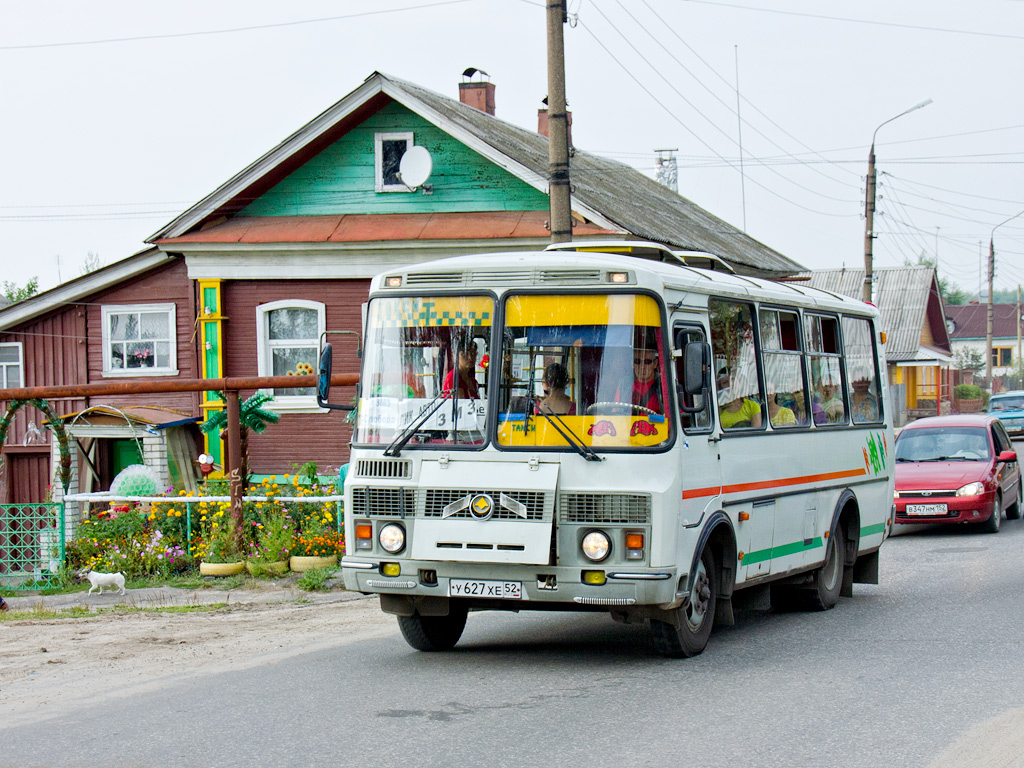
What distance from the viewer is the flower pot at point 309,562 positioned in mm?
13695

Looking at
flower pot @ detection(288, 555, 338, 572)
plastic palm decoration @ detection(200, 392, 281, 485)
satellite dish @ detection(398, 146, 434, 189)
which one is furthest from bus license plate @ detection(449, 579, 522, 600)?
satellite dish @ detection(398, 146, 434, 189)

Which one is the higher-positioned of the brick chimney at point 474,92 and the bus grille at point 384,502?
the brick chimney at point 474,92

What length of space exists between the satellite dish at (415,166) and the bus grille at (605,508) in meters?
13.9

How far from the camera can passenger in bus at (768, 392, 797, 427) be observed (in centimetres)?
979

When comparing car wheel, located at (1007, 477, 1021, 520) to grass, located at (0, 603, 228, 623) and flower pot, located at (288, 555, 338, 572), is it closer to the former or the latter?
flower pot, located at (288, 555, 338, 572)

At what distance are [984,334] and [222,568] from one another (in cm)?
9958

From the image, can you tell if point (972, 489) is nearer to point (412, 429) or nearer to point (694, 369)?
point (694, 369)

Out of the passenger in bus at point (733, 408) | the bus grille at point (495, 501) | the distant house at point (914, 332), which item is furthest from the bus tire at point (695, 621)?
the distant house at point (914, 332)

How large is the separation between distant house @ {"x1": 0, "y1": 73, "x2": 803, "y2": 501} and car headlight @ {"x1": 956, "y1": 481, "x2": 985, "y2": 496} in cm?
647

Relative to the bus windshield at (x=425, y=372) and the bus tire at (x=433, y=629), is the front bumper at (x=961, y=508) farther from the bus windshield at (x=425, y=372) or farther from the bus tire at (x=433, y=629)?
the bus windshield at (x=425, y=372)

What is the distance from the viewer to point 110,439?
2317cm

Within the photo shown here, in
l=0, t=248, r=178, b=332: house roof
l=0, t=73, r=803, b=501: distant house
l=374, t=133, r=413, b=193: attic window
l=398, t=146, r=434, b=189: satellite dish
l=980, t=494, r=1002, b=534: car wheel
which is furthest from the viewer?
l=0, t=248, r=178, b=332: house roof

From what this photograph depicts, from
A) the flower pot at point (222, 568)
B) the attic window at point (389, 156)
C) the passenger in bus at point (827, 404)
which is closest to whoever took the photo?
the passenger in bus at point (827, 404)

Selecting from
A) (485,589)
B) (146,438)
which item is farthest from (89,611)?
(146,438)
